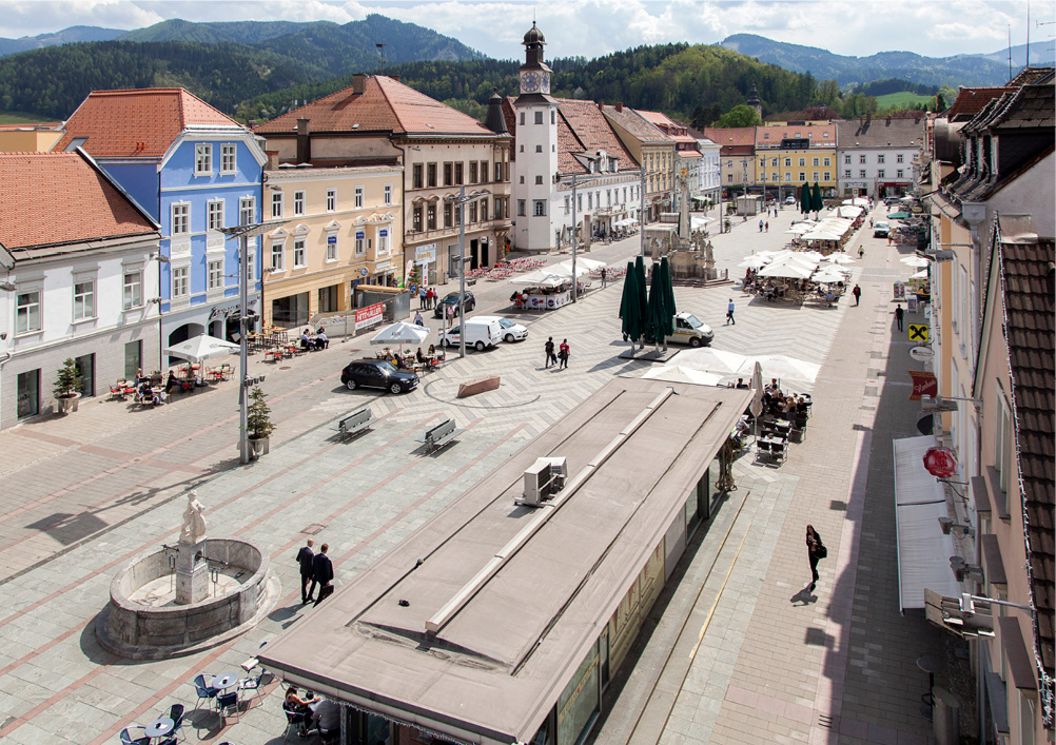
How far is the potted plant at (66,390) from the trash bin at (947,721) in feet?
91.1

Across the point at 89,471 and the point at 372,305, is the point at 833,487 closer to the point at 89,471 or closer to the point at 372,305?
the point at 89,471

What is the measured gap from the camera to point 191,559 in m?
16.6

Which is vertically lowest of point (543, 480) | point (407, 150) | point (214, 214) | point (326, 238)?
point (543, 480)

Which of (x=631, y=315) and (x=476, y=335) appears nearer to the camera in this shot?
(x=631, y=315)

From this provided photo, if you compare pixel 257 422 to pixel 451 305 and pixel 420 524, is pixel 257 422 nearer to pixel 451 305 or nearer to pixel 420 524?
pixel 420 524

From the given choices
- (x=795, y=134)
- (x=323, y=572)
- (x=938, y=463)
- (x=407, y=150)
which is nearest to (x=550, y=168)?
(x=407, y=150)

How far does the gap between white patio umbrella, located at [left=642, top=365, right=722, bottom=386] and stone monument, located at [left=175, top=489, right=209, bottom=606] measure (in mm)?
13921

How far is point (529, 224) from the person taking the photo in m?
73.8

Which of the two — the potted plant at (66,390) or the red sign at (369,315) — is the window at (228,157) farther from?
the potted plant at (66,390)

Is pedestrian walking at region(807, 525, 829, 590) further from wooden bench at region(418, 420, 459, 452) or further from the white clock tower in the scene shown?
the white clock tower

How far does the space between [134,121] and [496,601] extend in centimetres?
3256

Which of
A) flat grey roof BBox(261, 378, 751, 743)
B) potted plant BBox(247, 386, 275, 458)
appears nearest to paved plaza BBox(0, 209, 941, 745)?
potted plant BBox(247, 386, 275, 458)

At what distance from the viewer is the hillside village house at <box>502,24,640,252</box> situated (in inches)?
2815

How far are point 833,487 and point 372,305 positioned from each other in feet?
92.6
